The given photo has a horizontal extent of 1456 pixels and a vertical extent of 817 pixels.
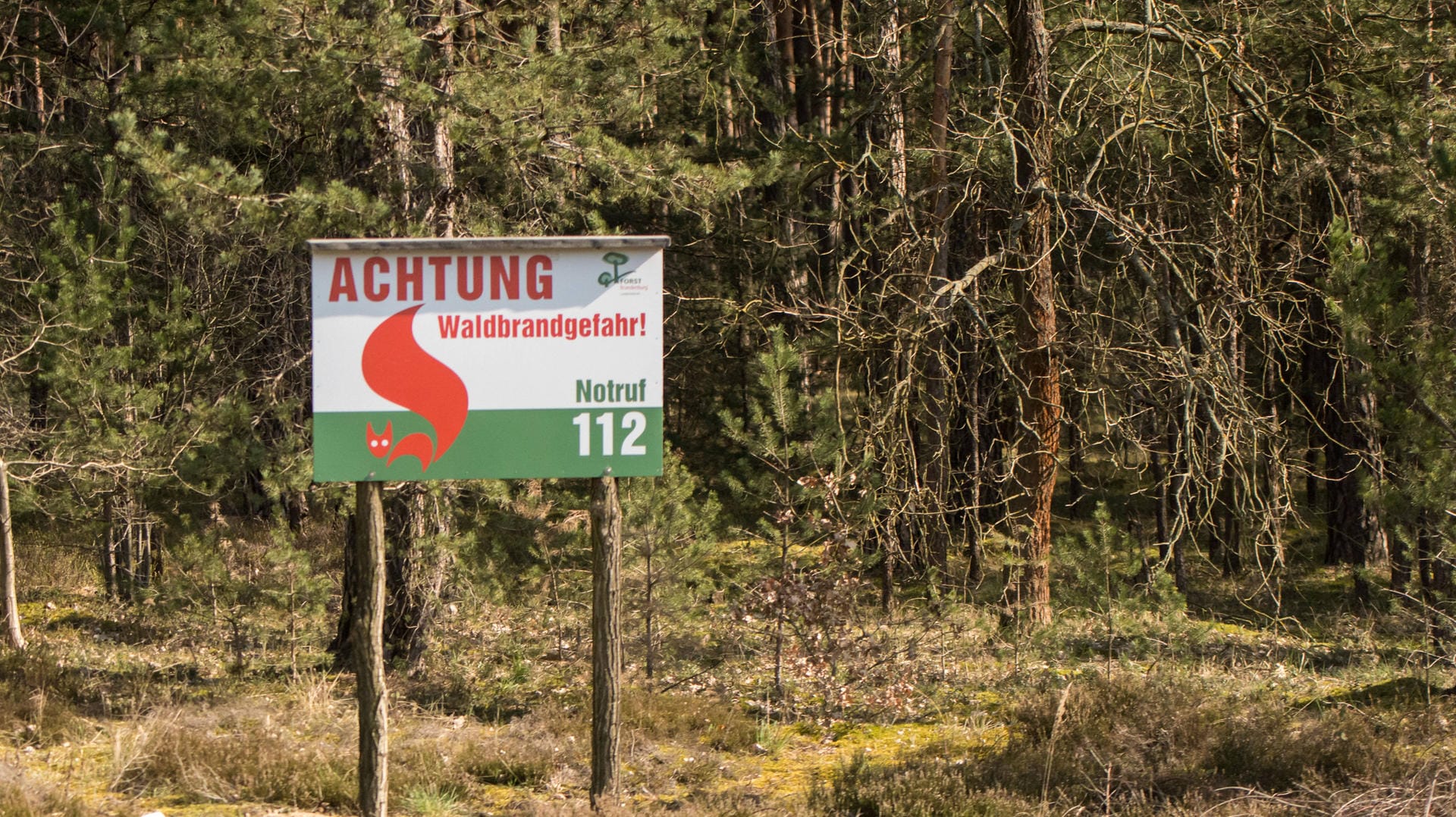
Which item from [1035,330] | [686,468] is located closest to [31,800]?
[686,468]

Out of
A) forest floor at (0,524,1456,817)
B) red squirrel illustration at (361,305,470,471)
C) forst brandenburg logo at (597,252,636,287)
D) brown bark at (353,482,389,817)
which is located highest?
forst brandenburg logo at (597,252,636,287)

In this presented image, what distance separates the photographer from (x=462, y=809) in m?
5.74


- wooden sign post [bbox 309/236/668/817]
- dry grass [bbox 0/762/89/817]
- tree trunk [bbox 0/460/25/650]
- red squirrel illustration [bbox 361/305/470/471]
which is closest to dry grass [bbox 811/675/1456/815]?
wooden sign post [bbox 309/236/668/817]

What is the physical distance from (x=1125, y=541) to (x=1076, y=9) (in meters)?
5.00

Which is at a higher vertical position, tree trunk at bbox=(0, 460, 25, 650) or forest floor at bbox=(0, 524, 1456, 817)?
tree trunk at bbox=(0, 460, 25, 650)

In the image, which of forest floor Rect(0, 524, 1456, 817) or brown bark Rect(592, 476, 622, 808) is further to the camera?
forest floor Rect(0, 524, 1456, 817)

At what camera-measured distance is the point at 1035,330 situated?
29.8 feet

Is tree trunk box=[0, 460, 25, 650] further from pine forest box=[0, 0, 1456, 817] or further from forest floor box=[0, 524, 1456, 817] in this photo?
forest floor box=[0, 524, 1456, 817]

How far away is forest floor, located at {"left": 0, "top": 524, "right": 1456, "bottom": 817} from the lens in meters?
5.73

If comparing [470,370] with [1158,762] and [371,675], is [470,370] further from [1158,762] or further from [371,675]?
[1158,762]

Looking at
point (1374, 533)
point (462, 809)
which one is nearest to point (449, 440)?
point (462, 809)

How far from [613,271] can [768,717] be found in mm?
3640

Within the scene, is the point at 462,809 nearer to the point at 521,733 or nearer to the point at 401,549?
the point at 521,733

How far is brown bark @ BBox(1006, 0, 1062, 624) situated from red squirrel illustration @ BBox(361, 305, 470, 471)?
502 centimetres
